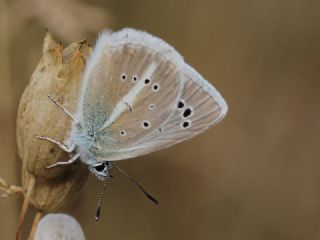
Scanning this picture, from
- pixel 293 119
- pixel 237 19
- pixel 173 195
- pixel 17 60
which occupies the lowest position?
pixel 173 195

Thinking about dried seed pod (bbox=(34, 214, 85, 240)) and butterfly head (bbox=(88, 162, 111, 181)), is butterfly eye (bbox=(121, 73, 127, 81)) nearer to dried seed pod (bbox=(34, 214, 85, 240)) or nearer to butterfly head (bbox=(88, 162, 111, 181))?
butterfly head (bbox=(88, 162, 111, 181))

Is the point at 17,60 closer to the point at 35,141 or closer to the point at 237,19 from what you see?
the point at 237,19

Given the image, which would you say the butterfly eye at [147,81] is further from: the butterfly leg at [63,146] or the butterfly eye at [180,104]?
the butterfly leg at [63,146]

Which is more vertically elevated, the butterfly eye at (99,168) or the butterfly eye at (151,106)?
the butterfly eye at (151,106)

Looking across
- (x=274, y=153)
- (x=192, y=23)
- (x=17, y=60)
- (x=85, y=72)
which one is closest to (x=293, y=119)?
(x=274, y=153)

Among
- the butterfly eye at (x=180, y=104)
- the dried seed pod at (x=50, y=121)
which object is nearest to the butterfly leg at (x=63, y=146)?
the dried seed pod at (x=50, y=121)
